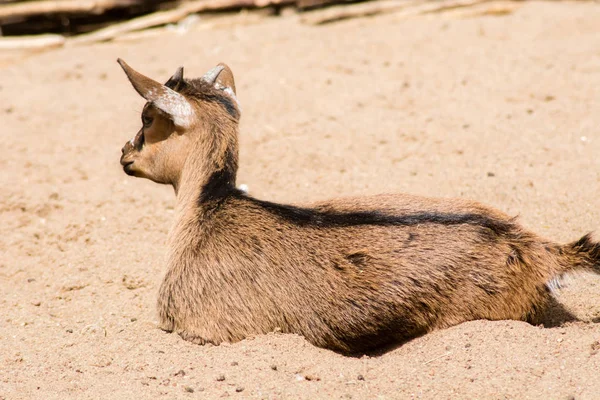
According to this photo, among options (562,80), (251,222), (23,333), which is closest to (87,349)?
(23,333)

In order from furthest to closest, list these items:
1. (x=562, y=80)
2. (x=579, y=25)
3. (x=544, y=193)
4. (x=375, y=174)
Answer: (x=579, y=25) → (x=562, y=80) → (x=375, y=174) → (x=544, y=193)

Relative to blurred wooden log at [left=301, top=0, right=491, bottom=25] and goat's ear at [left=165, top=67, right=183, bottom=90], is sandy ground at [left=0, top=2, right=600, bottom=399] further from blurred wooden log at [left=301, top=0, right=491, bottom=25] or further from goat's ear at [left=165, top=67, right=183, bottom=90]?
goat's ear at [left=165, top=67, right=183, bottom=90]

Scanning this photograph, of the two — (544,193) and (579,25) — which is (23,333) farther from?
→ (579,25)

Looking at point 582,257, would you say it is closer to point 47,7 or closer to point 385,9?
point 385,9

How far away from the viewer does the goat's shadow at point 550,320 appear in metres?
4.99

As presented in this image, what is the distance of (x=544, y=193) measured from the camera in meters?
6.80

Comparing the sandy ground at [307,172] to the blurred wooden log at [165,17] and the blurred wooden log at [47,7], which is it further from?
the blurred wooden log at [47,7]

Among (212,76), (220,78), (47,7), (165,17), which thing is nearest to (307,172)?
(220,78)

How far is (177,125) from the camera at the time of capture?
553 cm

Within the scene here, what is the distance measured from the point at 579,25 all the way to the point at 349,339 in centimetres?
667

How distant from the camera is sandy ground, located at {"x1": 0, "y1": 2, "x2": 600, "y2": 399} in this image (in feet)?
15.3

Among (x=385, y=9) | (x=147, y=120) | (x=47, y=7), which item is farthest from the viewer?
(x=385, y=9)

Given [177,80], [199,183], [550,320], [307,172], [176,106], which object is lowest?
[550,320]

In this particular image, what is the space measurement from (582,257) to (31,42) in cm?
808
